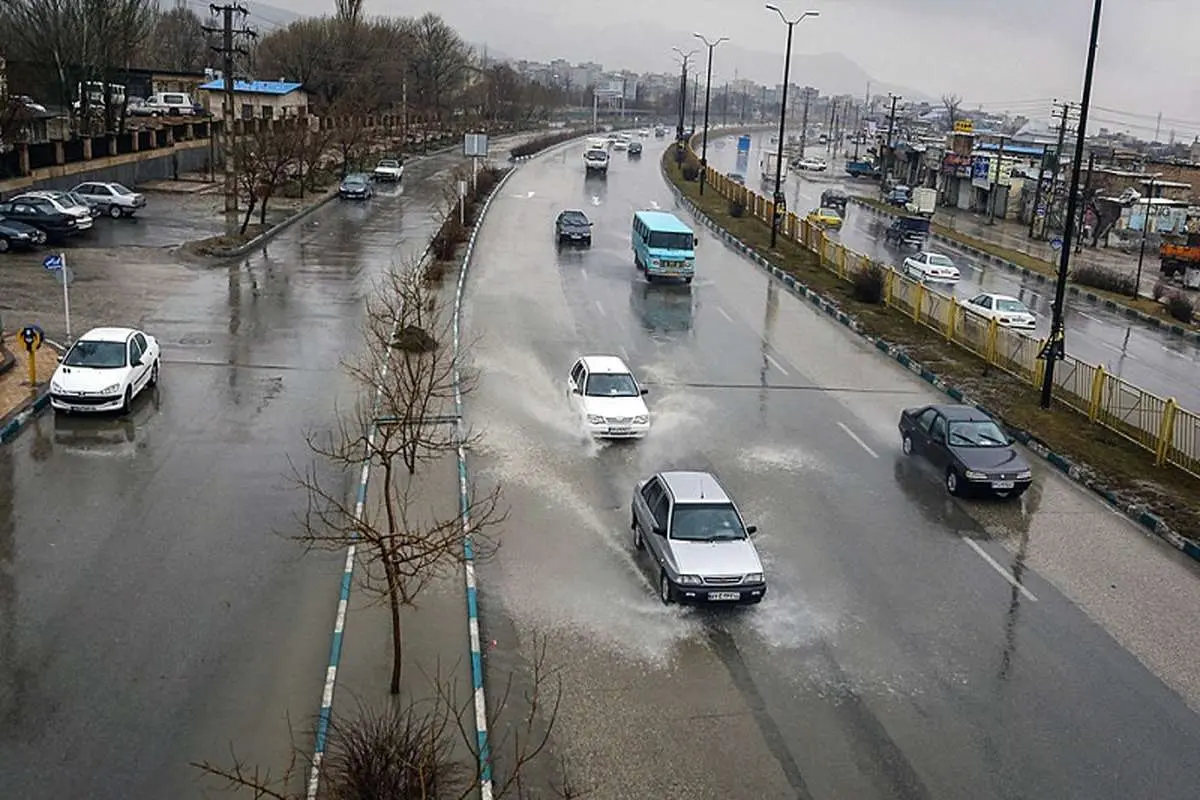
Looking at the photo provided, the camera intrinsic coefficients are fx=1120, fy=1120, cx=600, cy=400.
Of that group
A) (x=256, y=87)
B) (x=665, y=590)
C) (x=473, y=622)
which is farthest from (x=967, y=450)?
(x=256, y=87)

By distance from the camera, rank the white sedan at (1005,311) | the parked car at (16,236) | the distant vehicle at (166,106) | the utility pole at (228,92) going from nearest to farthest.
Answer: the white sedan at (1005,311), the parked car at (16,236), the utility pole at (228,92), the distant vehicle at (166,106)

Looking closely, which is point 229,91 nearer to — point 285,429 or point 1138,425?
point 285,429

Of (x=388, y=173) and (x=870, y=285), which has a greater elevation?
(x=388, y=173)

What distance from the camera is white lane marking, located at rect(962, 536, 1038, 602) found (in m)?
15.7

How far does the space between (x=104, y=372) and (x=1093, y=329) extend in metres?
31.4

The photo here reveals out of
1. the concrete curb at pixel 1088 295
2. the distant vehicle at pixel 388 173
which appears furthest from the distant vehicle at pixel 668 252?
the distant vehicle at pixel 388 173

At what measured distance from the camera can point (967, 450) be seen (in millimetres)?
19750

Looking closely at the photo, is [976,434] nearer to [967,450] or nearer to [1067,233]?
[967,450]

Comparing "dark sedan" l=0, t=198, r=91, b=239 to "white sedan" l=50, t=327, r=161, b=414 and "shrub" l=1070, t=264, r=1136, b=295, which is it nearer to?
"white sedan" l=50, t=327, r=161, b=414

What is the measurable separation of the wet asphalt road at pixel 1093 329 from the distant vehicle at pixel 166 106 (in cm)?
4926

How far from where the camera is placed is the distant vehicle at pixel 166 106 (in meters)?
85.9

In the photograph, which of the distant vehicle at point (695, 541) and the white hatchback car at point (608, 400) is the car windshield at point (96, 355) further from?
the distant vehicle at point (695, 541)

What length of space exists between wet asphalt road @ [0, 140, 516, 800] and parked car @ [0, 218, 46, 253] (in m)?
14.0

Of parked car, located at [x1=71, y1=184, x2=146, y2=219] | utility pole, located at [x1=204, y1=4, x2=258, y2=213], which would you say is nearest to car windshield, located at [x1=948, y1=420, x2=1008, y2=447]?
utility pole, located at [x1=204, y1=4, x2=258, y2=213]
